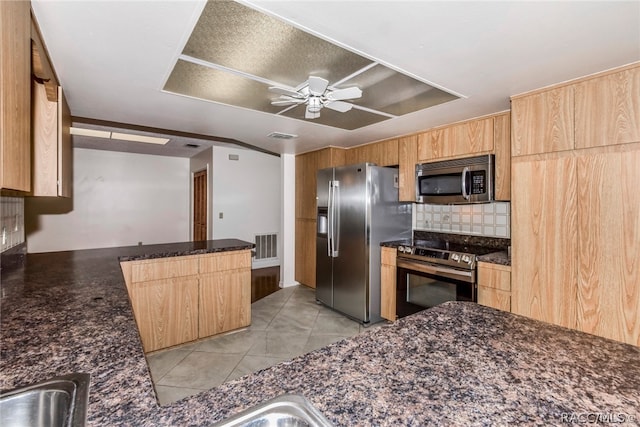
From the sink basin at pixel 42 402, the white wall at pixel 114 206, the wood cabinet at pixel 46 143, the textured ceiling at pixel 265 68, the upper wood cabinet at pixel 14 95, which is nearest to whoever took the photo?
the sink basin at pixel 42 402

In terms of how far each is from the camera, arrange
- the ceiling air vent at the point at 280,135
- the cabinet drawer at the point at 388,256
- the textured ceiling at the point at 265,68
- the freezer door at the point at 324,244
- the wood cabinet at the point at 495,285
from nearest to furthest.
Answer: the textured ceiling at the point at 265,68
the wood cabinet at the point at 495,285
the cabinet drawer at the point at 388,256
the ceiling air vent at the point at 280,135
the freezer door at the point at 324,244

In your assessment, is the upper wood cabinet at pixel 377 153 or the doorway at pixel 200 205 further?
the doorway at pixel 200 205

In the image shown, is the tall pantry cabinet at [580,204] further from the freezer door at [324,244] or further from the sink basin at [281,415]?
the sink basin at [281,415]

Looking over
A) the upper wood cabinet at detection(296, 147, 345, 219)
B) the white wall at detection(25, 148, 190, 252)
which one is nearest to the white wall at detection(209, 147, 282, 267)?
the upper wood cabinet at detection(296, 147, 345, 219)

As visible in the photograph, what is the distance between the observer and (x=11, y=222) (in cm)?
224

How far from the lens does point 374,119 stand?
285 centimetres

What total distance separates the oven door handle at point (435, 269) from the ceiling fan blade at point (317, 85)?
6.13 feet

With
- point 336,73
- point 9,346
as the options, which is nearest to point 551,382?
point 9,346

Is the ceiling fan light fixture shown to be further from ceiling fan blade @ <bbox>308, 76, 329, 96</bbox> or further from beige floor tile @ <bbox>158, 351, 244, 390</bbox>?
beige floor tile @ <bbox>158, 351, 244, 390</bbox>

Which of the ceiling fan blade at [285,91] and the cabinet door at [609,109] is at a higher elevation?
the ceiling fan blade at [285,91]

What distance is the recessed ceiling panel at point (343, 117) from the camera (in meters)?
2.63

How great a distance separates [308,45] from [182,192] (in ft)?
18.2

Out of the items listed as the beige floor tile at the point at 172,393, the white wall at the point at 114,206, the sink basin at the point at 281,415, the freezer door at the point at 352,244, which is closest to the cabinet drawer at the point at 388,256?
the freezer door at the point at 352,244

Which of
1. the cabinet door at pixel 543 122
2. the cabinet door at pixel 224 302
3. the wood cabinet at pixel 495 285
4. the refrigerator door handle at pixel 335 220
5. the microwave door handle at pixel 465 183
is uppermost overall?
the cabinet door at pixel 543 122
